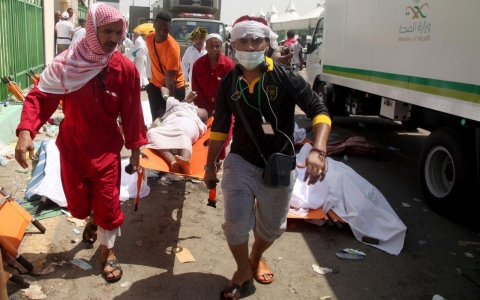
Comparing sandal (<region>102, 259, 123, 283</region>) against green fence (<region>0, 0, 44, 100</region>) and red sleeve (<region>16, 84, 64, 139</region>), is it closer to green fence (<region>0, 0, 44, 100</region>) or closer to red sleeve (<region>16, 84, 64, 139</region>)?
red sleeve (<region>16, 84, 64, 139</region>)

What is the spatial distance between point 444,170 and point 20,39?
802 centimetres

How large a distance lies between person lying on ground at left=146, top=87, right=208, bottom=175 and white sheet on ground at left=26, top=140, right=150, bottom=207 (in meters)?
0.45

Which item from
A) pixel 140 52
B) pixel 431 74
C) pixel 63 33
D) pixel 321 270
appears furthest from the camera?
pixel 63 33

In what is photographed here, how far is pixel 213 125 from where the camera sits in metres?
3.23

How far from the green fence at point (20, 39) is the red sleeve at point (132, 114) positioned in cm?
550

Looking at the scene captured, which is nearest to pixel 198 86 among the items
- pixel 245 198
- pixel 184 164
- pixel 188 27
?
pixel 184 164

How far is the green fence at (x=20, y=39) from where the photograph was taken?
801cm

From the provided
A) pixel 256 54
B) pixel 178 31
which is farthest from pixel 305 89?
pixel 178 31

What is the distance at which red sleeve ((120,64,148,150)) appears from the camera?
3.31 meters

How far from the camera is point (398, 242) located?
14.0ft

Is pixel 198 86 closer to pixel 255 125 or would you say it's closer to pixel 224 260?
pixel 224 260

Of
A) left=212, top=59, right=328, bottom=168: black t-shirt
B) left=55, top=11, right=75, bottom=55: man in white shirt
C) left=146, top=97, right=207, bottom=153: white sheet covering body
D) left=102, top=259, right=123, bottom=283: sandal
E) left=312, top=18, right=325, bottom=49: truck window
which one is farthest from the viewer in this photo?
left=55, top=11, right=75, bottom=55: man in white shirt

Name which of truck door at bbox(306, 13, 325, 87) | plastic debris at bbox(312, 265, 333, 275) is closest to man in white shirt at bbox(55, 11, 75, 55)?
truck door at bbox(306, 13, 325, 87)

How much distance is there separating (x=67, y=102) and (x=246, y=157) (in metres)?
1.26
